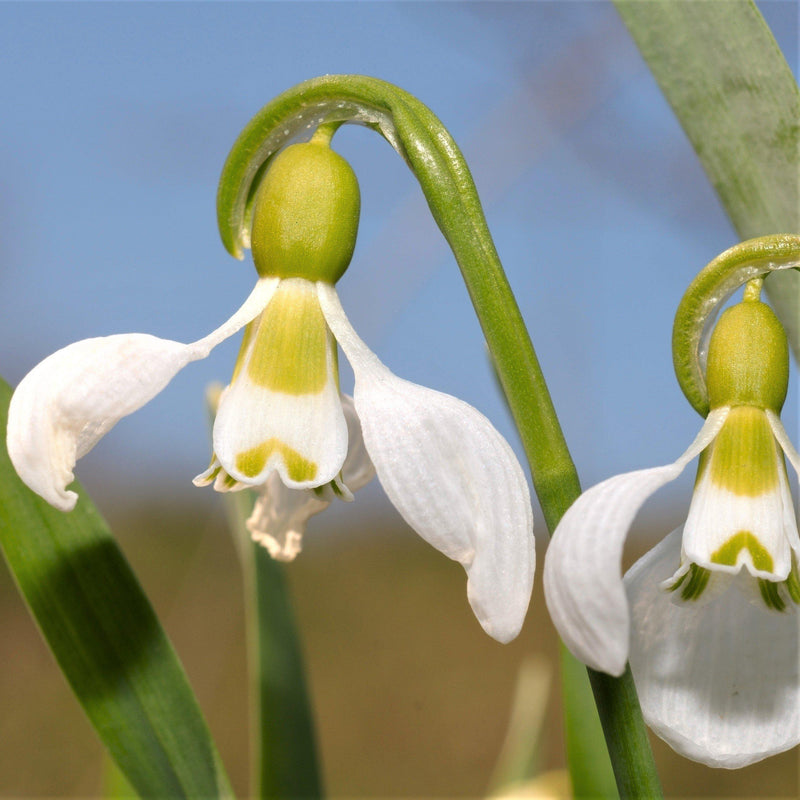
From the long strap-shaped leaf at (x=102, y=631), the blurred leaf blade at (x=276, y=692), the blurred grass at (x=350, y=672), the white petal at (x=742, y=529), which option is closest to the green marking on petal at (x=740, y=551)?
the white petal at (x=742, y=529)

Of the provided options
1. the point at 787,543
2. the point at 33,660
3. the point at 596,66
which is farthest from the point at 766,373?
the point at 33,660

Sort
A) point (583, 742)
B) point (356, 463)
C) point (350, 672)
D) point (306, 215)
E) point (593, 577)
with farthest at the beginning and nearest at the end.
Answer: point (350, 672) → point (583, 742) → point (356, 463) → point (306, 215) → point (593, 577)

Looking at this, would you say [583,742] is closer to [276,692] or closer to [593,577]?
[276,692]

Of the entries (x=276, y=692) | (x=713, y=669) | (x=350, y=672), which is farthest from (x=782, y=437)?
(x=350, y=672)

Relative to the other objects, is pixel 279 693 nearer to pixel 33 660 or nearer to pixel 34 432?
pixel 34 432

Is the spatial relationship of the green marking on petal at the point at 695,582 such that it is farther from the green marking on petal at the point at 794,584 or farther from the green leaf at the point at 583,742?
the green leaf at the point at 583,742

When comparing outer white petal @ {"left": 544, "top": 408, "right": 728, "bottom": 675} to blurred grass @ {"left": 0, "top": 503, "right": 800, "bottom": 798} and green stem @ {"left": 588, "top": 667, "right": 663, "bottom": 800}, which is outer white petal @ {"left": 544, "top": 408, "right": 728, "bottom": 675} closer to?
A: green stem @ {"left": 588, "top": 667, "right": 663, "bottom": 800}

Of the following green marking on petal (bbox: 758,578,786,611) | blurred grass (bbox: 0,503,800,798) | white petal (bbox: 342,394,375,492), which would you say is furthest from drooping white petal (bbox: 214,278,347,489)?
blurred grass (bbox: 0,503,800,798)
